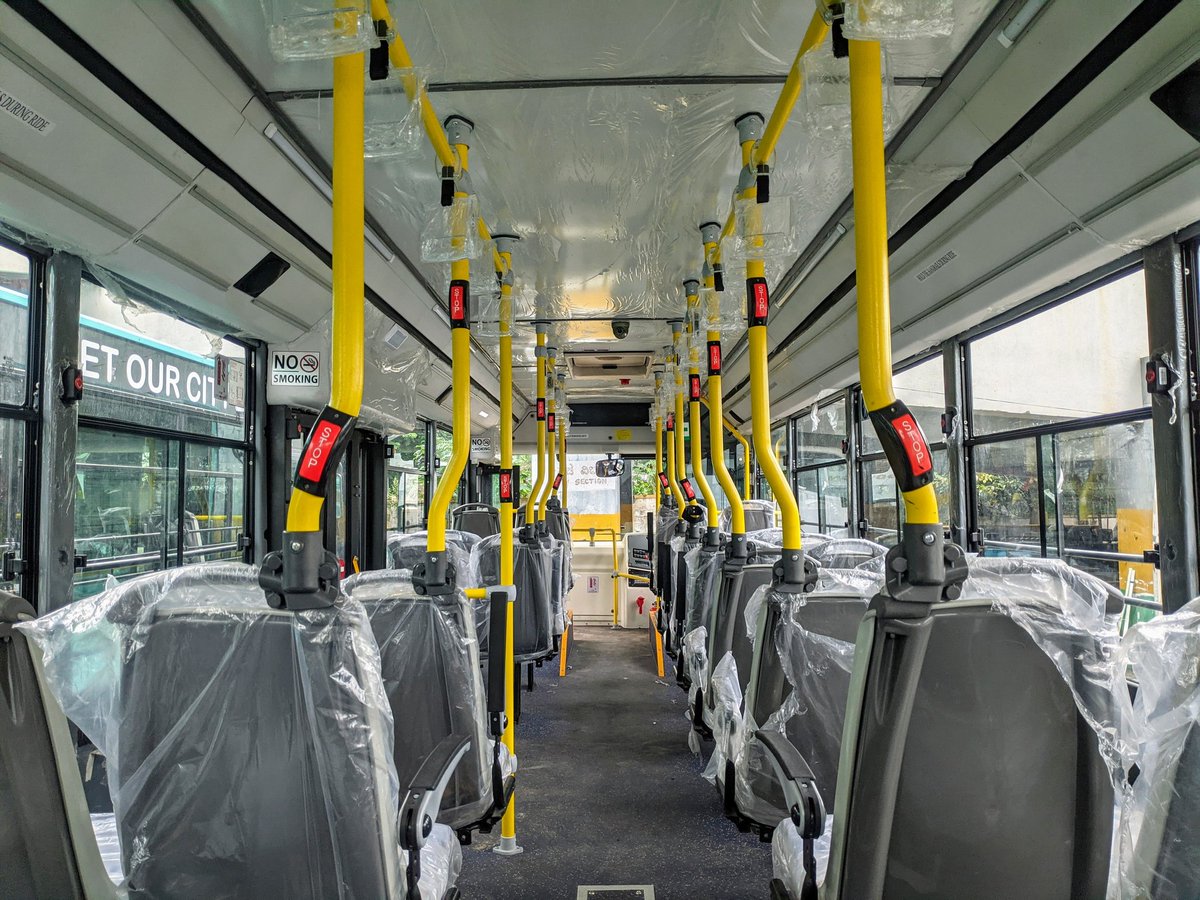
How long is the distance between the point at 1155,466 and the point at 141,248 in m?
3.80

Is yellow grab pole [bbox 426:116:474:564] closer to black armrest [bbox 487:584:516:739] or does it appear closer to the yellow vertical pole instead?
black armrest [bbox 487:584:516:739]

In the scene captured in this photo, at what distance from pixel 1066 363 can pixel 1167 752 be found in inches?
106

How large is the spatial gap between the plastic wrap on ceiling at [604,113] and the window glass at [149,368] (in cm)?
109

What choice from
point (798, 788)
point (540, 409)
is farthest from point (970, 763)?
point (540, 409)

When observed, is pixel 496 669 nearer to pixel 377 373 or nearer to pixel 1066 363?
pixel 1066 363

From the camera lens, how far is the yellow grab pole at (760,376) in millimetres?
2077

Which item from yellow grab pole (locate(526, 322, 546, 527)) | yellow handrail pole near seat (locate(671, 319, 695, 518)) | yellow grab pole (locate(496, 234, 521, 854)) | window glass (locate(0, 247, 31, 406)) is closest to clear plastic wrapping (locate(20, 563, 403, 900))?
yellow grab pole (locate(496, 234, 521, 854))

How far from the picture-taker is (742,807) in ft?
6.97

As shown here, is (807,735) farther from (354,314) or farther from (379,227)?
(379,227)

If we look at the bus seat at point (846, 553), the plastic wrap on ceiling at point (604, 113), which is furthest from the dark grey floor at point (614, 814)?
the plastic wrap on ceiling at point (604, 113)

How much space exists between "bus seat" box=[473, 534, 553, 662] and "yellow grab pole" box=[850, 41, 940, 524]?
3.50m

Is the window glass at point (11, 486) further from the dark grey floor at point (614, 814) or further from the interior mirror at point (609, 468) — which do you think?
the interior mirror at point (609, 468)

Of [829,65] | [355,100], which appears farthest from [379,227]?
[829,65]

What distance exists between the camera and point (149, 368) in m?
3.11
